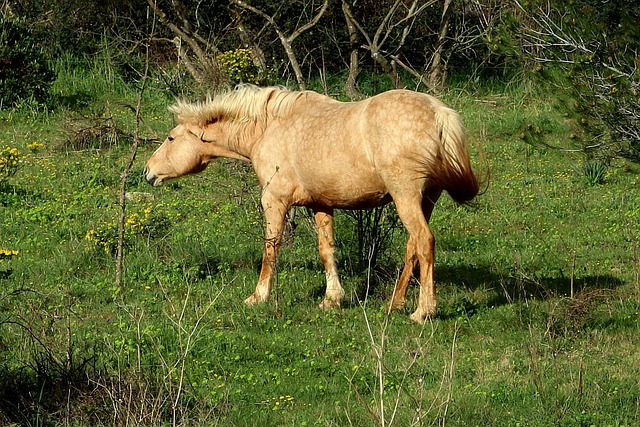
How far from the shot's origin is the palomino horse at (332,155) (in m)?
9.08

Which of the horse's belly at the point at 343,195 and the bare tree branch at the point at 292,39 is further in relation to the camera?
the bare tree branch at the point at 292,39

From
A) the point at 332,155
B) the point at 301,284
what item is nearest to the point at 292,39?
the point at 301,284

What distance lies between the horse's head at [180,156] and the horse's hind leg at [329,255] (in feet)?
4.58

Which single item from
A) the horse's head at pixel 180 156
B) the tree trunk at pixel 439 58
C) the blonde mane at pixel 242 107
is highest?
the blonde mane at pixel 242 107

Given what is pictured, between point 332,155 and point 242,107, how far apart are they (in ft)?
4.43

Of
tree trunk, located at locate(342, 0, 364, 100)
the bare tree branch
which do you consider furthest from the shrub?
tree trunk, located at locate(342, 0, 364, 100)

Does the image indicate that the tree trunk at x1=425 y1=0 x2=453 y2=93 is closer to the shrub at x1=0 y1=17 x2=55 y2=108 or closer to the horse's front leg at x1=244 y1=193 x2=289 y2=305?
A: the shrub at x1=0 y1=17 x2=55 y2=108

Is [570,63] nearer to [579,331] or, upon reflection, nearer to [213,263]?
[579,331]

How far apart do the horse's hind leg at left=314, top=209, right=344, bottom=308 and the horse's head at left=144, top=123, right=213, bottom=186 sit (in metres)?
1.40

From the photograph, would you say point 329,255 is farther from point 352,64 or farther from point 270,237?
point 352,64

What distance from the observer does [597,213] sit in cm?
1330

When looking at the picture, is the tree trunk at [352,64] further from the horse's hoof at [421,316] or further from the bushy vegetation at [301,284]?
the horse's hoof at [421,316]

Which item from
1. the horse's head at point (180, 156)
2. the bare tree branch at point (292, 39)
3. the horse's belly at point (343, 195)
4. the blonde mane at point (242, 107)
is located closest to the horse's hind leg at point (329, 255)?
the horse's belly at point (343, 195)

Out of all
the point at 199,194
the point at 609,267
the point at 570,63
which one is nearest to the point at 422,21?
the point at 199,194
